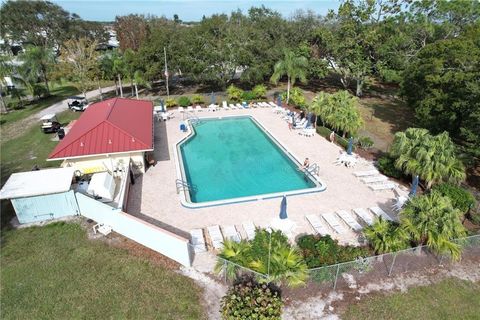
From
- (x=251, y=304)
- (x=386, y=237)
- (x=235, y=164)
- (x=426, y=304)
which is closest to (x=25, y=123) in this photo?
(x=235, y=164)

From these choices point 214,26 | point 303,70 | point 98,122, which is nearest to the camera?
point 98,122

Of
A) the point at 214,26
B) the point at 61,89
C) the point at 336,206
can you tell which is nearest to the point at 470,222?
the point at 336,206

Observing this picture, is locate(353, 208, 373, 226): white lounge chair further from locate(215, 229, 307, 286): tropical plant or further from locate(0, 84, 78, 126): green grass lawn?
locate(0, 84, 78, 126): green grass lawn

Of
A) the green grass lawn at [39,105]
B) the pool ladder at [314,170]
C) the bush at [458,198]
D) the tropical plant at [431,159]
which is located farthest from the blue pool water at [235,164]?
the green grass lawn at [39,105]

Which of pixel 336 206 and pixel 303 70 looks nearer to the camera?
pixel 336 206

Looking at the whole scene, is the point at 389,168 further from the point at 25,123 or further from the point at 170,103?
the point at 25,123

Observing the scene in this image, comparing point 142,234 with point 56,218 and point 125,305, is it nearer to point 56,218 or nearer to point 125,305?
point 125,305

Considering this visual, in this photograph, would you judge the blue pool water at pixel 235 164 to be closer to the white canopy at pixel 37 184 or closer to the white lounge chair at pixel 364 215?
the white lounge chair at pixel 364 215

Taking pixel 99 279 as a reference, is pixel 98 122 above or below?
above

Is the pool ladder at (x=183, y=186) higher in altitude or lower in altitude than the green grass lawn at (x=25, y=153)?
higher
